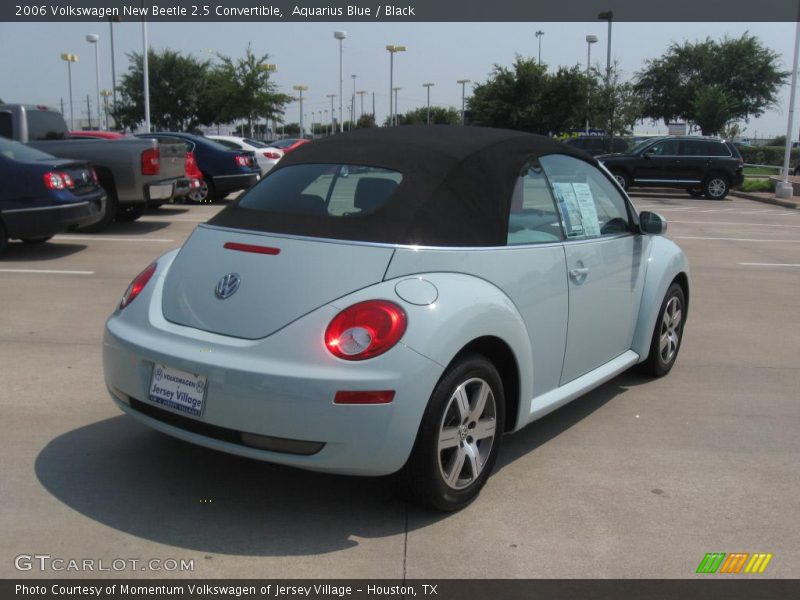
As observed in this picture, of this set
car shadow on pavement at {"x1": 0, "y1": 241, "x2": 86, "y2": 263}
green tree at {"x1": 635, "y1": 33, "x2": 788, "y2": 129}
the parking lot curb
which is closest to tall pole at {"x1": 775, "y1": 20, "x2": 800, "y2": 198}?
the parking lot curb

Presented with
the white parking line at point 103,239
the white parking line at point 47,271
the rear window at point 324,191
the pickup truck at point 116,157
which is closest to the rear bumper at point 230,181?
the pickup truck at point 116,157

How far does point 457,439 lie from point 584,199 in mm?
1832

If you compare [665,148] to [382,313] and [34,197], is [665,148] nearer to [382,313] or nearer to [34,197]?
[34,197]

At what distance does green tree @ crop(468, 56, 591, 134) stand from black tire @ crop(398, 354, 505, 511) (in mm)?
42845

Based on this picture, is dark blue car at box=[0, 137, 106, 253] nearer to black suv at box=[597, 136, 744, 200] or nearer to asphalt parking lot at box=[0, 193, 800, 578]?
asphalt parking lot at box=[0, 193, 800, 578]

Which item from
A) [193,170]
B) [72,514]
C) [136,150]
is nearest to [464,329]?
[72,514]

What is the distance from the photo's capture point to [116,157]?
1230 centimetres

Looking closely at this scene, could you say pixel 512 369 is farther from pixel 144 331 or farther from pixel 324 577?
pixel 144 331

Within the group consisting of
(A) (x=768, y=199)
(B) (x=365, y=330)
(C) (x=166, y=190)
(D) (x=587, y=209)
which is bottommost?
(A) (x=768, y=199)

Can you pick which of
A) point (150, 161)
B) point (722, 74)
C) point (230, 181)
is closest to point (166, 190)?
point (150, 161)

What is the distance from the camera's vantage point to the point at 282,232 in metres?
3.77

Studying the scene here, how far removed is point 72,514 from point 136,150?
374 inches

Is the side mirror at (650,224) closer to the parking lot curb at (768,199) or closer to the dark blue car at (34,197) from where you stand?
the dark blue car at (34,197)

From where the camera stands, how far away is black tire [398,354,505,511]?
3.40 metres
